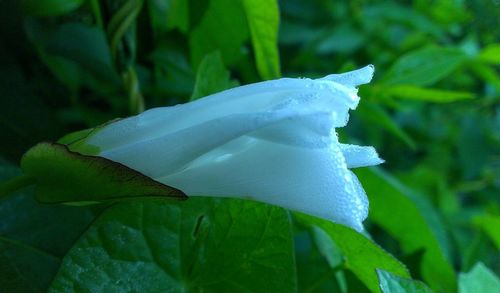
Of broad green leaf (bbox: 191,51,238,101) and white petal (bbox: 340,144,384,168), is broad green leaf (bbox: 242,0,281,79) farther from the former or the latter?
white petal (bbox: 340,144,384,168)

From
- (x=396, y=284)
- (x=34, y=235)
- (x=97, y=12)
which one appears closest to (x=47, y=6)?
(x=97, y=12)

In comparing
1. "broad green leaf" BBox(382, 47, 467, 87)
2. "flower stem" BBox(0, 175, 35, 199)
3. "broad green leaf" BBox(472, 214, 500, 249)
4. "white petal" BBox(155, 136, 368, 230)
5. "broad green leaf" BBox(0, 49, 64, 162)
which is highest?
"white petal" BBox(155, 136, 368, 230)

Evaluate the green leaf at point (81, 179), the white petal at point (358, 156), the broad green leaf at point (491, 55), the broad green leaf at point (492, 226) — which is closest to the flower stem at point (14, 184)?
the green leaf at point (81, 179)

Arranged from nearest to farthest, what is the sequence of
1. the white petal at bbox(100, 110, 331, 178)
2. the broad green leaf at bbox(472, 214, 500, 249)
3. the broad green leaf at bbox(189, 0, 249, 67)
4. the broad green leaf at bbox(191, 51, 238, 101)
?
the white petal at bbox(100, 110, 331, 178)
the broad green leaf at bbox(191, 51, 238, 101)
the broad green leaf at bbox(189, 0, 249, 67)
the broad green leaf at bbox(472, 214, 500, 249)

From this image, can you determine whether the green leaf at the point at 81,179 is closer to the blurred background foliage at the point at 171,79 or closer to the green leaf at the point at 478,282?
the blurred background foliage at the point at 171,79

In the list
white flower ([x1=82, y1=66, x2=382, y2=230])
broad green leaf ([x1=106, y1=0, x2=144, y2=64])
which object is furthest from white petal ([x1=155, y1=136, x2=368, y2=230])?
broad green leaf ([x1=106, y1=0, x2=144, y2=64])

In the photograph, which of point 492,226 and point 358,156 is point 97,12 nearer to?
point 358,156
